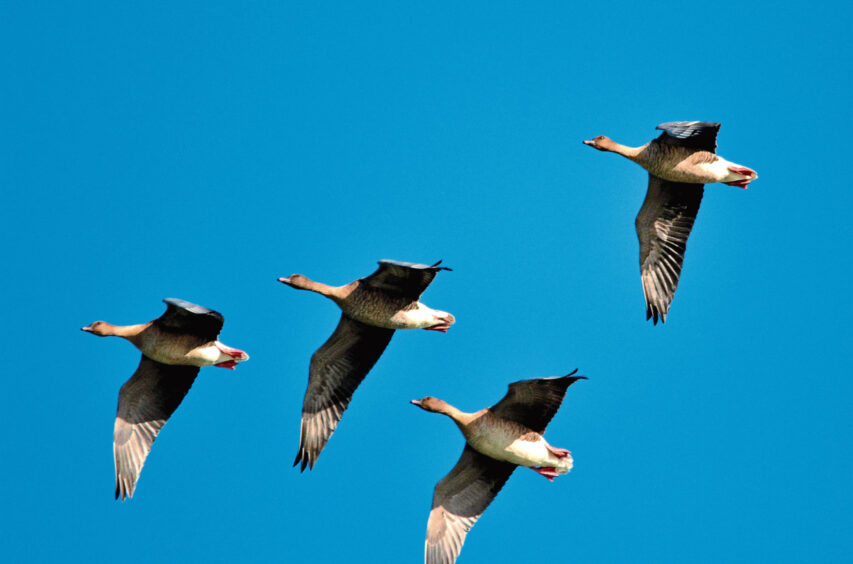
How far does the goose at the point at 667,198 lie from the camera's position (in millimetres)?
25219

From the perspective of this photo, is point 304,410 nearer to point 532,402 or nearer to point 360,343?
point 360,343

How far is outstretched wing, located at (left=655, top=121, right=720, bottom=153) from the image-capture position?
23.5m

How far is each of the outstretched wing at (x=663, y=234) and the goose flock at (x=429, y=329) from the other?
0.06ft

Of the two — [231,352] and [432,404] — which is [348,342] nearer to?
[231,352]

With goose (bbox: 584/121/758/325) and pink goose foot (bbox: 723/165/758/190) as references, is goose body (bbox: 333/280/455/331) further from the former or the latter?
pink goose foot (bbox: 723/165/758/190)

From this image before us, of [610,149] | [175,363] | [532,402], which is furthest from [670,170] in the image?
[175,363]

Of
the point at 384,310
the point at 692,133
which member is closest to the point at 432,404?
the point at 384,310

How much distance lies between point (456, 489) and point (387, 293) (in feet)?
11.7

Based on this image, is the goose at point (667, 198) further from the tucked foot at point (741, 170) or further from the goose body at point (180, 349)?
the goose body at point (180, 349)

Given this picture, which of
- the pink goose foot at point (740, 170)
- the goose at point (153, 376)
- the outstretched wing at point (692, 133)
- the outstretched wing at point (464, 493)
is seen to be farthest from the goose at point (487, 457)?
the pink goose foot at point (740, 170)

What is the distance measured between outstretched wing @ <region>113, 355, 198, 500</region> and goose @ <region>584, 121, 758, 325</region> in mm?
8727

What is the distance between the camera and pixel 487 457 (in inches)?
945

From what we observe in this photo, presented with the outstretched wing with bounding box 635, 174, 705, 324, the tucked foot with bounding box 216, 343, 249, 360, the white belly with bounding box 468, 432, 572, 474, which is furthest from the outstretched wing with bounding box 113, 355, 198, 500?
the outstretched wing with bounding box 635, 174, 705, 324

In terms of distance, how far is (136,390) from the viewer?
2559cm
